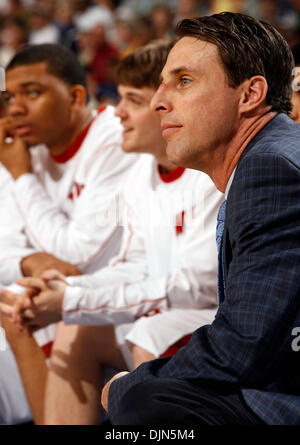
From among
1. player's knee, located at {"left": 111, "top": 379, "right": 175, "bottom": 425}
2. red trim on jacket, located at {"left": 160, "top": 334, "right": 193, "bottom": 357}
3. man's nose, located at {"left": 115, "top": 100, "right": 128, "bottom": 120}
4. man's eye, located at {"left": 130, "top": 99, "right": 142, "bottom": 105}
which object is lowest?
red trim on jacket, located at {"left": 160, "top": 334, "right": 193, "bottom": 357}

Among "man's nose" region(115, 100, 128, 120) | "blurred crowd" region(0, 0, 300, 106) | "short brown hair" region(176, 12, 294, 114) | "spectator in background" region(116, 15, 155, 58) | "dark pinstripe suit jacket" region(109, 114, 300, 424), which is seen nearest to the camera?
"dark pinstripe suit jacket" region(109, 114, 300, 424)

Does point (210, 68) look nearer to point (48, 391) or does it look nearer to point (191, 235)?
point (191, 235)

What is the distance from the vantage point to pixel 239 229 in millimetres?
921

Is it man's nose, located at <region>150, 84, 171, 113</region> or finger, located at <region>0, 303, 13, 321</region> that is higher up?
man's nose, located at <region>150, 84, 171, 113</region>

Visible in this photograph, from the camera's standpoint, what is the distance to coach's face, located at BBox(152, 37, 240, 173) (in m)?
1.08

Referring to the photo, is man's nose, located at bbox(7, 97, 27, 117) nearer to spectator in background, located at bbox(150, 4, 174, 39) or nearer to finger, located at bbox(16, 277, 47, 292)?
finger, located at bbox(16, 277, 47, 292)

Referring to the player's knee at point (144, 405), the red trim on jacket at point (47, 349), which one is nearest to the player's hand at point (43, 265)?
the red trim on jacket at point (47, 349)

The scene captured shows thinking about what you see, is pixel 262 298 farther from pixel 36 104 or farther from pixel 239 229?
pixel 36 104

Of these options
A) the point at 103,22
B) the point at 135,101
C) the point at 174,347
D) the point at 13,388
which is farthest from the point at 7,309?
the point at 103,22

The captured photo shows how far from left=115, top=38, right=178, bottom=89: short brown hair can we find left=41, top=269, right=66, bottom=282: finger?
0.62m

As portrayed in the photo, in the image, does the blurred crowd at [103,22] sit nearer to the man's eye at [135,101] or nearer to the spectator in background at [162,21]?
the spectator in background at [162,21]

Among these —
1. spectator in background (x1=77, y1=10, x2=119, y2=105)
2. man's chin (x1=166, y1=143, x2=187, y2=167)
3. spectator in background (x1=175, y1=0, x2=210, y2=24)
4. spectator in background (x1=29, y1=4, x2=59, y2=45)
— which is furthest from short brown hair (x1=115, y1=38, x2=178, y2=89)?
spectator in background (x1=29, y1=4, x2=59, y2=45)

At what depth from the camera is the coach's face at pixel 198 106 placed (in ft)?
3.54

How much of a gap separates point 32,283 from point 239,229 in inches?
Answer: 36.9
